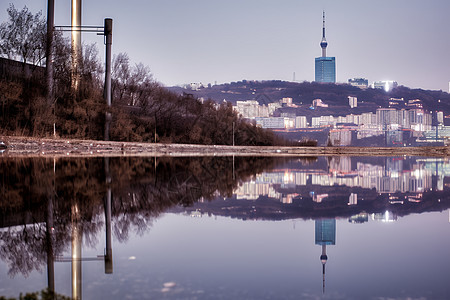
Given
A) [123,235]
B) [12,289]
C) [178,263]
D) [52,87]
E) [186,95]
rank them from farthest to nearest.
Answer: [186,95] → [52,87] → [123,235] → [178,263] → [12,289]

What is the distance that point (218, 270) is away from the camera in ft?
12.9

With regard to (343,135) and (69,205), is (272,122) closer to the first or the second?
(343,135)

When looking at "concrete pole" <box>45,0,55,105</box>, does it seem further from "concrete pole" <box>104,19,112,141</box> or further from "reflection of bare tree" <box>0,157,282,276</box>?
"reflection of bare tree" <box>0,157,282,276</box>

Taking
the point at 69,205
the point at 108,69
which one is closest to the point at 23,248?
the point at 69,205

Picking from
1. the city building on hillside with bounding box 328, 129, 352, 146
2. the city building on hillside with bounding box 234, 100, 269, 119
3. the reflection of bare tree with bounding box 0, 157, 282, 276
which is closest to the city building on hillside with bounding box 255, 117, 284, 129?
the city building on hillside with bounding box 234, 100, 269, 119

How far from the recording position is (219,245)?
193 inches

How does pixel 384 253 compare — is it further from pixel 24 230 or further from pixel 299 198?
pixel 299 198

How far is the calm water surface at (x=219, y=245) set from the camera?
3500mm

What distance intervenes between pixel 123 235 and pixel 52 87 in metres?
32.0

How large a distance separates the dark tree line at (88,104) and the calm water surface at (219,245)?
2562 centimetres

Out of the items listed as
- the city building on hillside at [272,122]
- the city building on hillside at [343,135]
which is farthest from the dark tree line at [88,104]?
the city building on hillside at [272,122]

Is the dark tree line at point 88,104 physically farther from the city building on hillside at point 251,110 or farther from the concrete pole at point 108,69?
the city building on hillside at point 251,110

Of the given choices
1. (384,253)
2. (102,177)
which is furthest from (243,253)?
(102,177)

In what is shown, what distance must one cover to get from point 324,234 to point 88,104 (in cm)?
3489
